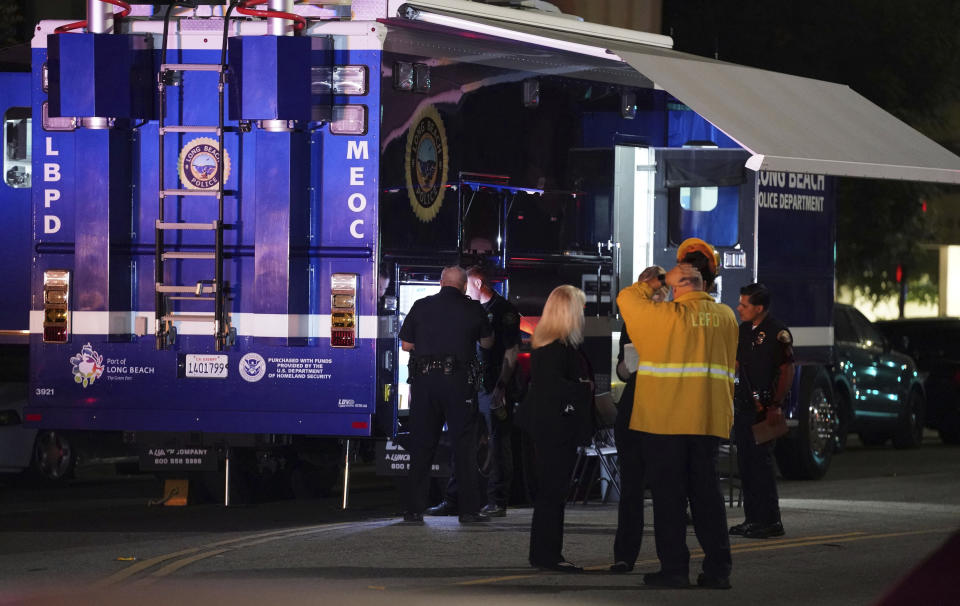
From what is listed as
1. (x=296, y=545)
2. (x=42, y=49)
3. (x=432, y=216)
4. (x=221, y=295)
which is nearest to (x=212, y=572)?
(x=296, y=545)

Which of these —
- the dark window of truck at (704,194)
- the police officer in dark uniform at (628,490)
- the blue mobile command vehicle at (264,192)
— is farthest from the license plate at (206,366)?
the dark window of truck at (704,194)

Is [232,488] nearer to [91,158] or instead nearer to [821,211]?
[91,158]

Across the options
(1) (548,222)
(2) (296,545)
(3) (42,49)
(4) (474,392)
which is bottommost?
(2) (296,545)

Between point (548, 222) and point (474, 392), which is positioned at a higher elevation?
point (548, 222)

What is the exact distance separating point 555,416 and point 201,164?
3.77 m

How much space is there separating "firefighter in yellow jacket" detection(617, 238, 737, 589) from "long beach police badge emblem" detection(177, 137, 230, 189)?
396cm

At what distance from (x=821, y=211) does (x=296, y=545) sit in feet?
24.9

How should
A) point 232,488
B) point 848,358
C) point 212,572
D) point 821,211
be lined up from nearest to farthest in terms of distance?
point 212,572 → point 232,488 → point 821,211 → point 848,358

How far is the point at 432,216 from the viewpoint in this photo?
12930mm

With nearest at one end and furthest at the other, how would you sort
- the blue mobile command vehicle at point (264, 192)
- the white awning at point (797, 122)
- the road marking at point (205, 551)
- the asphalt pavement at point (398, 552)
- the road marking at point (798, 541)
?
the asphalt pavement at point (398, 552)
the road marking at point (205, 551)
the road marking at point (798, 541)
the white awning at point (797, 122)
the blue mobile command vehicle at point (264, 192)

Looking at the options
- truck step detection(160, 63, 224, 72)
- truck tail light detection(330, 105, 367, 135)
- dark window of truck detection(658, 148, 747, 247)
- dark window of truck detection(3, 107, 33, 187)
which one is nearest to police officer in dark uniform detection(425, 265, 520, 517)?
truck tail light detection(330, 105, 367, 135)

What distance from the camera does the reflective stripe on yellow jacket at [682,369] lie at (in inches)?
381

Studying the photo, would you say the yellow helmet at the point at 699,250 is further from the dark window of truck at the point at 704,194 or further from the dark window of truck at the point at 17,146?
the dark window of truck at the point at 17,146

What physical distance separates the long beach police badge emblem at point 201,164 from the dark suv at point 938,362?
41.1 feet
